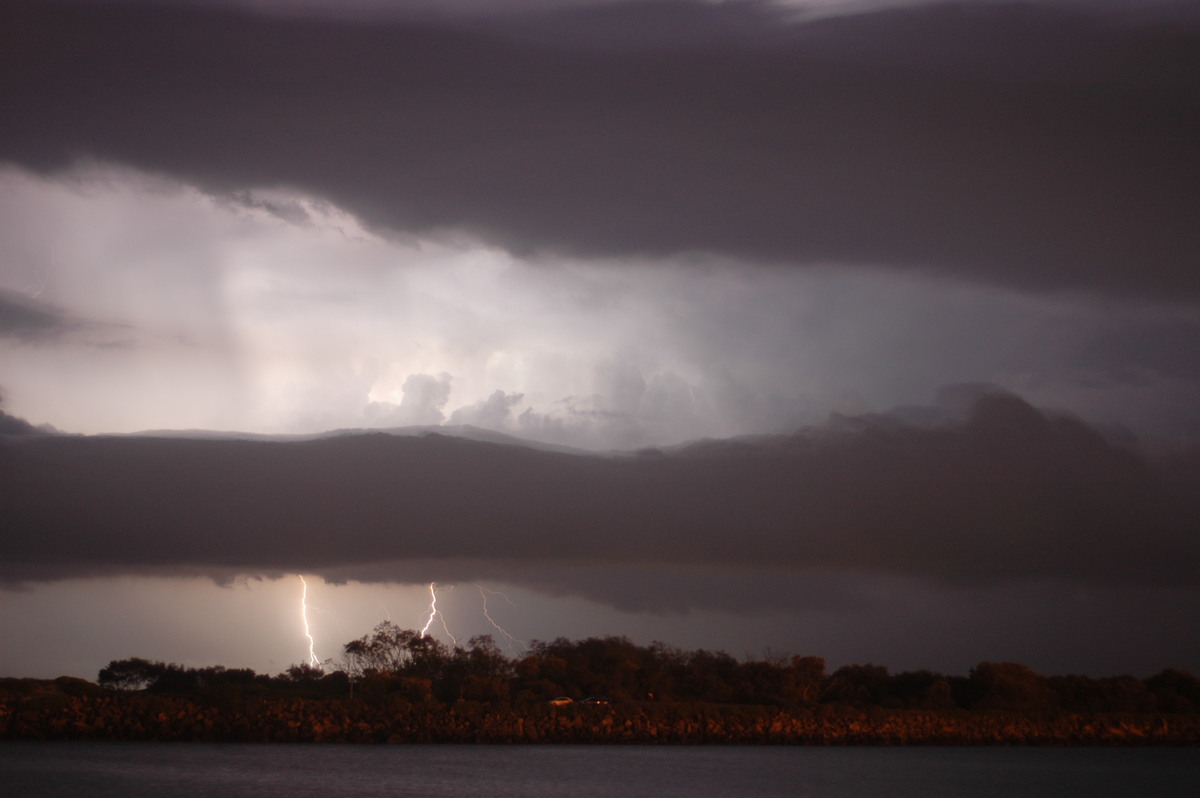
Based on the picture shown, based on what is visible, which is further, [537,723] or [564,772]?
[537,723]

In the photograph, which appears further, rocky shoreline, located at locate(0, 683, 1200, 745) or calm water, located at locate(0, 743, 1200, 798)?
rocky shoreline, located at locate(0, 683, 1200, 745)

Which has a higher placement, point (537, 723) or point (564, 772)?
point (537, 723)

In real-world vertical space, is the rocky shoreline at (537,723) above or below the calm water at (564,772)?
above

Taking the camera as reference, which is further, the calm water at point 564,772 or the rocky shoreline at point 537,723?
the rocky shoreline at point 537,723

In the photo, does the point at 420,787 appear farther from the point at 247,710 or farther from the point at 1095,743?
the point at 1095,743

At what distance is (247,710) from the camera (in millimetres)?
109062

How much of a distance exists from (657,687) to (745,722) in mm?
13848

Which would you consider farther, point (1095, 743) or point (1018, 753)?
point (1095, 743)

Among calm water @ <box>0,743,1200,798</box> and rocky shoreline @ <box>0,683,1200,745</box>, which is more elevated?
rocky shoreline @ <box>0,683,1200,745</box>

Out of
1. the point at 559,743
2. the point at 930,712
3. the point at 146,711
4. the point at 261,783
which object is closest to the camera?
the point at 261,783

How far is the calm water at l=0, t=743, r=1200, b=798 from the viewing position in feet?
237

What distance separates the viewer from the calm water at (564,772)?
72.2 m

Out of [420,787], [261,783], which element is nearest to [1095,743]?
[420,787]

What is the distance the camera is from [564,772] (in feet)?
278
